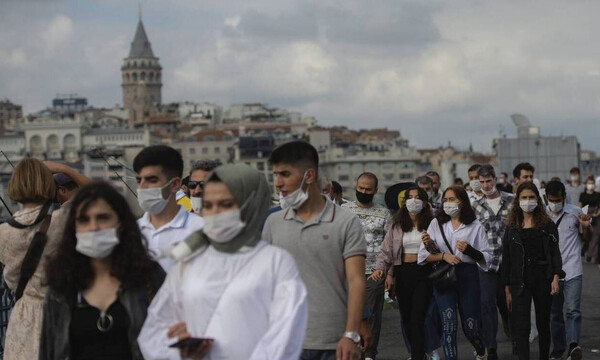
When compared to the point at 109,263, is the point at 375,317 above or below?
below

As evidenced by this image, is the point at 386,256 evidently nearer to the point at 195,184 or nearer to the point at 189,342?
the point at 195,184

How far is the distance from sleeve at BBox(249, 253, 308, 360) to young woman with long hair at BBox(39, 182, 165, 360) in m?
0.73

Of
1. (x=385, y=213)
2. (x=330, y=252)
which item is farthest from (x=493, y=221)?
(x=330, y=252)

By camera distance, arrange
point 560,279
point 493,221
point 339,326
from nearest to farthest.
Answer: point 339,326 < point 560,279 < point 493,221

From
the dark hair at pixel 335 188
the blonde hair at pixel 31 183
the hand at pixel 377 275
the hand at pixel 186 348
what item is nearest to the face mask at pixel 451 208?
the hand at pixel 377 275

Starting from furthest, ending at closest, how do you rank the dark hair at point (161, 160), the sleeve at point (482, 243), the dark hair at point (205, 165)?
the sleeve at point (482, 243), the dark hair at point (205, 165), the dark hair at point (161, 160)

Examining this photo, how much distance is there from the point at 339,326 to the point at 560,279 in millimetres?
4929

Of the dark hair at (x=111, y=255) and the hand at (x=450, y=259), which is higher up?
the dark hair at (x=111, y=255)

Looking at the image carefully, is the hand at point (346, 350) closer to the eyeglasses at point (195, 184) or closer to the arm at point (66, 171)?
the arm at point (66, 171)

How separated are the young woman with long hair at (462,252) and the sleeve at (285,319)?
6.18 m

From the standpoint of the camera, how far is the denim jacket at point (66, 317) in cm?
578

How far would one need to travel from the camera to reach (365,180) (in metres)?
11.8

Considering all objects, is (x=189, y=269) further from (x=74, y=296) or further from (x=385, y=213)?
(x=385, y=213)

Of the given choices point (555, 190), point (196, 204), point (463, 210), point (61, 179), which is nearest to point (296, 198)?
point (61, 179)
